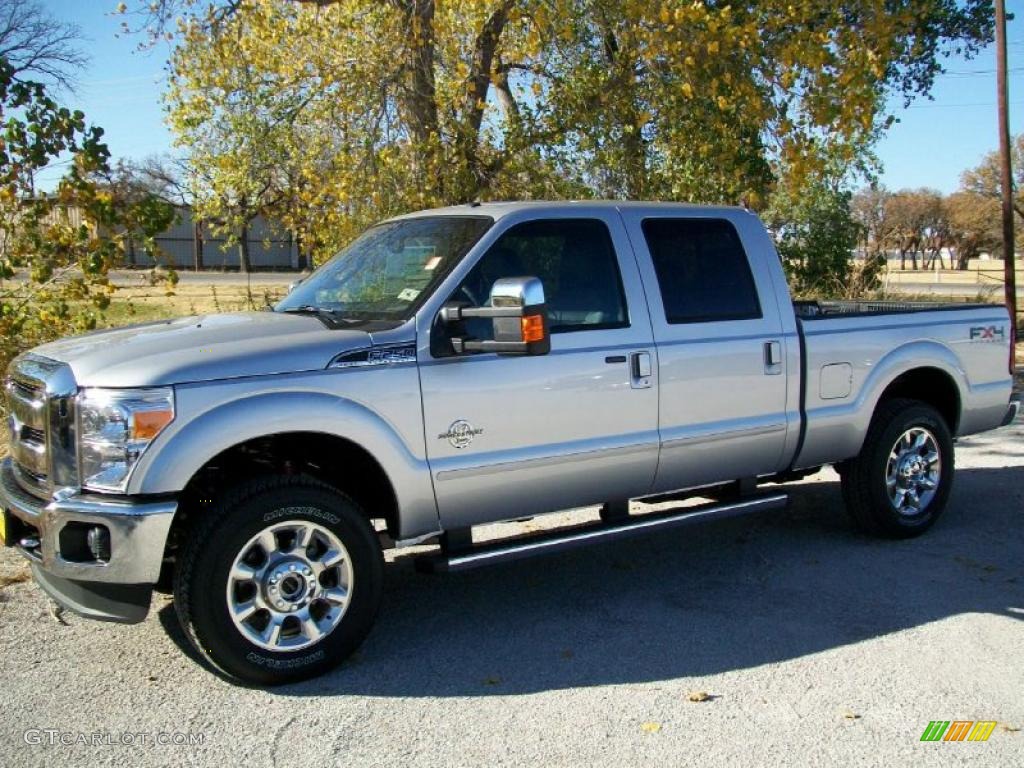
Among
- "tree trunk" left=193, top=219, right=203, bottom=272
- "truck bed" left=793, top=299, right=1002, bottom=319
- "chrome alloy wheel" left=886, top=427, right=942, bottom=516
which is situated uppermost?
"tree trunk" left=193, top=219, right=203, bottom=272

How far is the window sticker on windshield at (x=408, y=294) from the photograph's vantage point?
4.88 meters

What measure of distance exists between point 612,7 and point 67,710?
8.78m

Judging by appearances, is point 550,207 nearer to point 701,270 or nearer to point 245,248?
point 701,270

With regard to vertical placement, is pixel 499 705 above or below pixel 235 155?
below

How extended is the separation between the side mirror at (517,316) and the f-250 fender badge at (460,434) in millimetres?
366

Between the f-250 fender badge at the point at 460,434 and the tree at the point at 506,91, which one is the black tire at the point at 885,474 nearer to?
the f-250 fender badge at the point at 460,434

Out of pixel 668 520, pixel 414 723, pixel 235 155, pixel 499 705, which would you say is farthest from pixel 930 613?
pixel 235 155

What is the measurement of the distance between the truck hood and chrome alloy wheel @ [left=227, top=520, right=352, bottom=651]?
69 cm

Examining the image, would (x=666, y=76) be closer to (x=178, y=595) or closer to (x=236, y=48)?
(x=236, y=48)

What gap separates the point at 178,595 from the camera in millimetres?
4207

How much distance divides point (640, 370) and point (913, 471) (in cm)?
237

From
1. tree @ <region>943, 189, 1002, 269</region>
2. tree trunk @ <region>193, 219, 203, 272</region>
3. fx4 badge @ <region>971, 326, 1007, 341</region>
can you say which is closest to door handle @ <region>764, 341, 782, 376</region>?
fx4 badge @ <region>971, 326, 1007, 341</region>

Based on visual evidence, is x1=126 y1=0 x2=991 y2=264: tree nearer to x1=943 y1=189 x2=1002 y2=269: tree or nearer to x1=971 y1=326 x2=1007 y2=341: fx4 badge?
x1=971 y1=326 x2=1007 y2=341: fx4 badge

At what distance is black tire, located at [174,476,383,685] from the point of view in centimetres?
419
